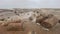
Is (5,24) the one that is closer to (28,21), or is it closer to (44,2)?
(28,21)

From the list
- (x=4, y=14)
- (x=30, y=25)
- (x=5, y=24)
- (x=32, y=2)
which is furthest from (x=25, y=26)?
(x=32, y=2)

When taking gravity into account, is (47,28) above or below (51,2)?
below

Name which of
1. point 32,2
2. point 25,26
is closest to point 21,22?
point 25,26

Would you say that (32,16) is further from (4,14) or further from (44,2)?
(44,2)

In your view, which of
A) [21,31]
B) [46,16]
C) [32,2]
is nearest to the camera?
[21,31]

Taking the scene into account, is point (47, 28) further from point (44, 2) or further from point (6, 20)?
point (44, 2)

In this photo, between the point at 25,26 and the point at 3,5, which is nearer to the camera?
the point at 25,26

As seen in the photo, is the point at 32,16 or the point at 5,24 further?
the point at 32,16

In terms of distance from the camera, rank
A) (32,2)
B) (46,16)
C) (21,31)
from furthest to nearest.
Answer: (32,2) < (46,16) < (21,31)
